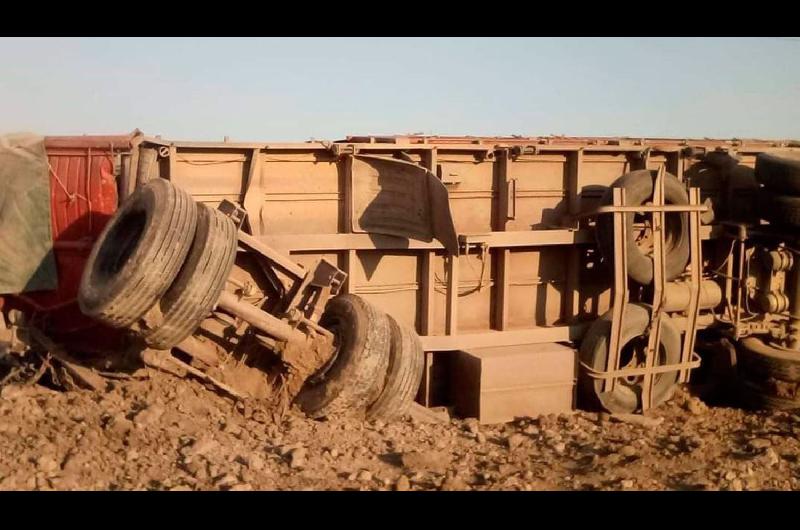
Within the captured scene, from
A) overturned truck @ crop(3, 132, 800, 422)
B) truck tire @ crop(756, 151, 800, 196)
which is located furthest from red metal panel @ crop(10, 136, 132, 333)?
truck tire @ crop(756, 151, 800, 196)

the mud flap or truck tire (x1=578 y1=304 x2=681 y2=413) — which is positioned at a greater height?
the mud flap

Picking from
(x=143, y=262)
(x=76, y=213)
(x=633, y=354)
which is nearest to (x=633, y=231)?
(x=633, y=354)

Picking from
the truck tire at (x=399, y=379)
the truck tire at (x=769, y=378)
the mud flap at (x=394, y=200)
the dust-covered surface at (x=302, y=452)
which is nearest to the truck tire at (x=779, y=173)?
the truck tire at (x=769, y=378)

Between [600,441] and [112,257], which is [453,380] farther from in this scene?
[112,257]

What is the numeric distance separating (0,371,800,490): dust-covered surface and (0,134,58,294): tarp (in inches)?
38.5

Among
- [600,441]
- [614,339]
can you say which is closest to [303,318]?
[600,441]

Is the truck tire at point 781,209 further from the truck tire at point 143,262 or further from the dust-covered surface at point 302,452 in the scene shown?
the truck tire at point 143,262

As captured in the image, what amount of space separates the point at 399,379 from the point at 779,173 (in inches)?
190

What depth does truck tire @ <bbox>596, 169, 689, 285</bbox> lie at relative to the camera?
8.21 meters

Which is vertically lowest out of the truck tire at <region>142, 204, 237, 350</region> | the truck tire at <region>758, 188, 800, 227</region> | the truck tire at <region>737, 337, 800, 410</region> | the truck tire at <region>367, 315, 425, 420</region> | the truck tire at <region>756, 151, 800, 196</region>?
the truck tire at <region>737, 337, 800, 410</region>

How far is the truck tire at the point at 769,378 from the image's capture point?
8383mm

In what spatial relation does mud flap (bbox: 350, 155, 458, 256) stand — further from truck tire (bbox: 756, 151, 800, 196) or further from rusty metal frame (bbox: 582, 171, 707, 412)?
truck tire (bbox: 756, 151, 800, 196)

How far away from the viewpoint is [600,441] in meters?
7.04

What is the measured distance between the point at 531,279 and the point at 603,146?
1.69m
